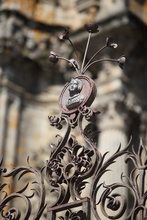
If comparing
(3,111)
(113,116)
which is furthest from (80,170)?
(3,111)

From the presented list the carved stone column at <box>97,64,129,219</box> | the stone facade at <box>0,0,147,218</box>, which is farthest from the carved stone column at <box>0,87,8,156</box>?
the carved stone column at <box>97,64,129,219</box>

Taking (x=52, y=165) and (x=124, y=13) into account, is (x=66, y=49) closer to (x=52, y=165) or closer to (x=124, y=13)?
(x=124, y=13)

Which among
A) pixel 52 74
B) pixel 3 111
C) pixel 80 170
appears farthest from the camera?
pixel 52 74

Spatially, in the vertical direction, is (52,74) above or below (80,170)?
above

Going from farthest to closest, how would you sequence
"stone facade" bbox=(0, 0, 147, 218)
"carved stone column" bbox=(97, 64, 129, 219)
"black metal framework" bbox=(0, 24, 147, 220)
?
"stone facade" bbox=(0, 0, 147, 218) < "carved stone column" bbox=(97, 64, 129, 219) < "black metal framework" bbox=(0, 24, 147, 220)

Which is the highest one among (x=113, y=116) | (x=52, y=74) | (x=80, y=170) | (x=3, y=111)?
(x=52, y=74)

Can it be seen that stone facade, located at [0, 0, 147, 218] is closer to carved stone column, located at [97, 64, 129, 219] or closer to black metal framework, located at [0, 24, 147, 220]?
carved stone column, located at [97, 64, 129, 219]

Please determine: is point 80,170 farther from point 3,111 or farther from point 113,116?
point 3,111

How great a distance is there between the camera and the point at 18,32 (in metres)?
11.1

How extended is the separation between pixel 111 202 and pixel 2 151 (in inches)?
244

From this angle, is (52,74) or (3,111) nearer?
(3,111)

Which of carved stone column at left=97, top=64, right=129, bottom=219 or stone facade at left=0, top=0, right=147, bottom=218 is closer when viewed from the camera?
carved stone column at left=97, top=64, right=129, bottom=219

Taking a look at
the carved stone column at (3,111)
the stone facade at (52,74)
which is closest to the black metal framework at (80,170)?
the stone facade at (52,74)

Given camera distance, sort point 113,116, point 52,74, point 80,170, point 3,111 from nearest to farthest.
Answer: point 80,170
point 113,116
point 3,111
point 52,74
